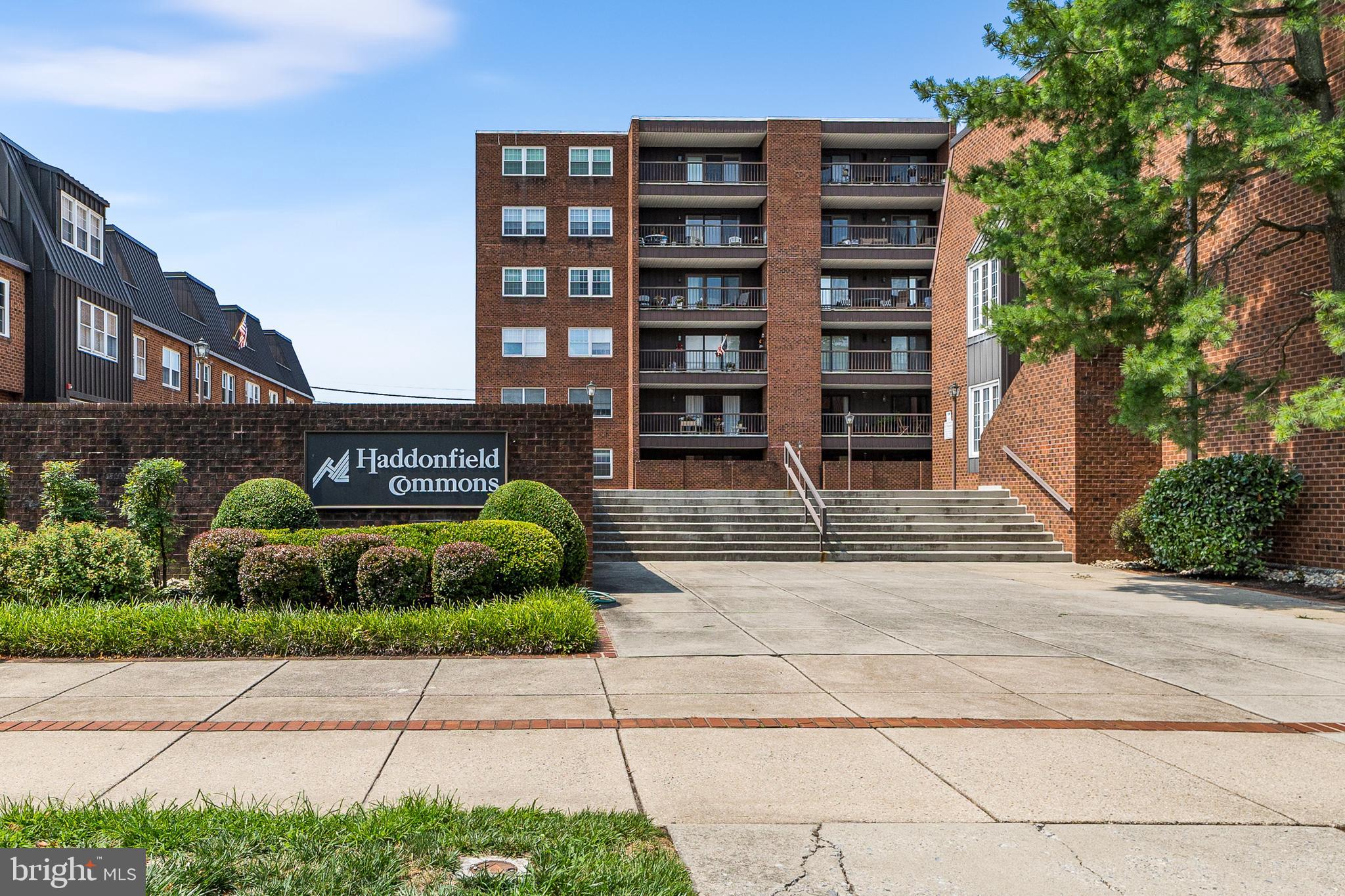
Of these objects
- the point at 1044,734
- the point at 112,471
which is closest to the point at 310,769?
the point at 1044,734

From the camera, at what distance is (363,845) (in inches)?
141

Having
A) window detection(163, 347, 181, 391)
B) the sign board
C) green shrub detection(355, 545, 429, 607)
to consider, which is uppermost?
window detection(163, 347, 181, 391)

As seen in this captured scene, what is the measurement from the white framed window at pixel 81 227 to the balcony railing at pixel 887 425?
26.1m

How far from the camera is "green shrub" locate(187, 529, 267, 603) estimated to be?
9336mm

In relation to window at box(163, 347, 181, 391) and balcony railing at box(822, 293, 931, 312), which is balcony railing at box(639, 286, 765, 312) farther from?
window at box(163, 347, 181, 391)

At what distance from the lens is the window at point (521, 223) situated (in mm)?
39312

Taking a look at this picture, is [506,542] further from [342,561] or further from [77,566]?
[77,566]

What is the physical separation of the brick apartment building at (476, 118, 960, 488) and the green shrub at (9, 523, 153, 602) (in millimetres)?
26907

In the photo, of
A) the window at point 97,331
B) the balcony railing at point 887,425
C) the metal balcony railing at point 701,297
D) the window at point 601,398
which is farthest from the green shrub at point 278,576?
the balcony railing at point 887,425

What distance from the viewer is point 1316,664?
25.4 ft

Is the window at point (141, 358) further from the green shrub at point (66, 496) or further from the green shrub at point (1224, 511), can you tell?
the green shrub at point (1224, 511)

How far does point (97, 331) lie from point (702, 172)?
2316cm

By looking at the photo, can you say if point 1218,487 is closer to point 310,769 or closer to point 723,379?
point 310,769

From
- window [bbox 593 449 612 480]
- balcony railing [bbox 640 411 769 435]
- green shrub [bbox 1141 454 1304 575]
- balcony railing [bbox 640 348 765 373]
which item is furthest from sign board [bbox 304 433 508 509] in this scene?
window [bbox 593 449 612 480]
